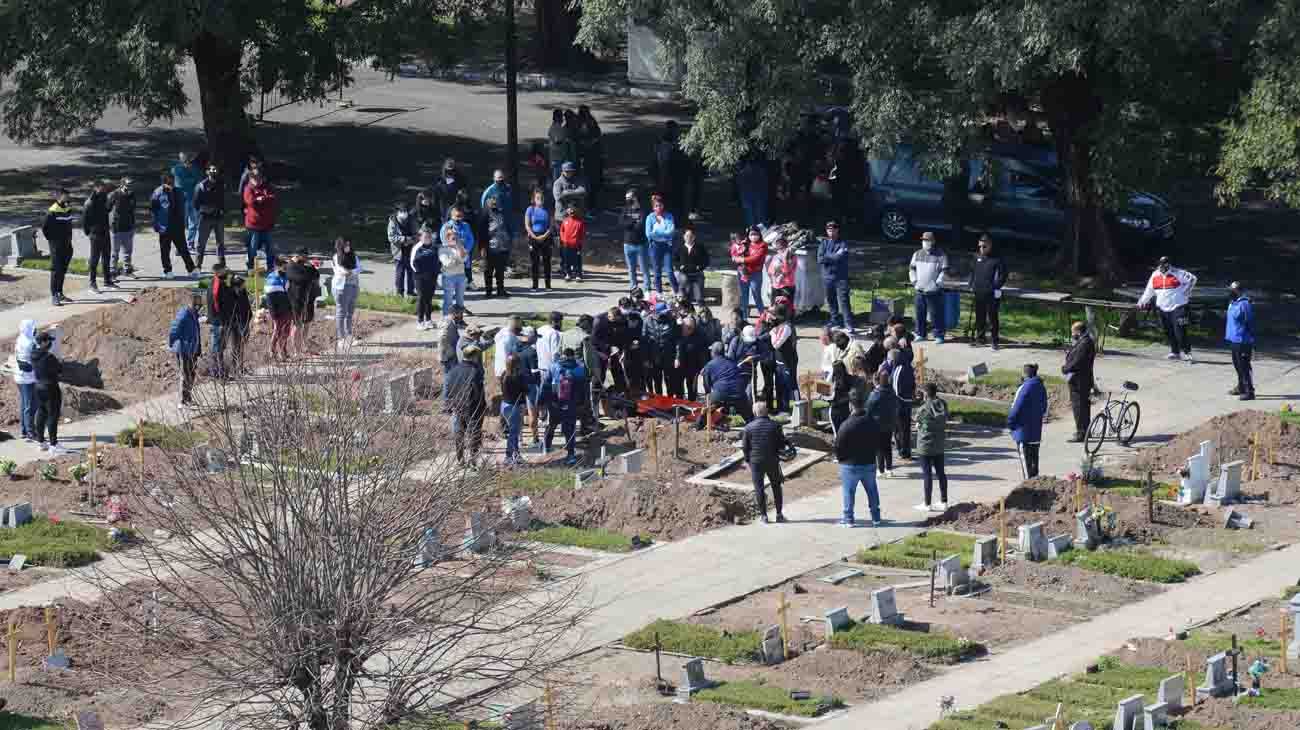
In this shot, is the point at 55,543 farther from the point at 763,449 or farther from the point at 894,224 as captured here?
the point at 894,224

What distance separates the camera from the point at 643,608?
2367 cm

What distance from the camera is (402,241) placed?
1361 inches

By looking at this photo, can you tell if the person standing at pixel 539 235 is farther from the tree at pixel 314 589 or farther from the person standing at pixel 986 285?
the tree at pixel 314 589

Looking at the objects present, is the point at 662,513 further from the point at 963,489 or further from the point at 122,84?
the point at 122,84

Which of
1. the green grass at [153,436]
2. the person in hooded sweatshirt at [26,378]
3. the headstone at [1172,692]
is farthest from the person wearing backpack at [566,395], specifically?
the headstone at [1172,692]

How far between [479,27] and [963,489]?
57.2ft

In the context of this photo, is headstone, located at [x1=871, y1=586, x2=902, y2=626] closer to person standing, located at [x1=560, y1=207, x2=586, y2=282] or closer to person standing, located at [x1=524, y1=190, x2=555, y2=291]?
person standing, located at [x1=524, y1=190, x2=555, y2=291]

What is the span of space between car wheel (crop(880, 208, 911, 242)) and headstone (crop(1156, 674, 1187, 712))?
18.4m

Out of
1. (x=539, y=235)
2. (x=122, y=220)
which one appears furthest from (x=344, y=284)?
(x=122, y=220)

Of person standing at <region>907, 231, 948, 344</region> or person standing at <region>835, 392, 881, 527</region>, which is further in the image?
person standing at <region>907, 231, 948, 344</region>

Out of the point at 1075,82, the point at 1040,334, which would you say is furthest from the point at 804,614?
the point at 1075,82

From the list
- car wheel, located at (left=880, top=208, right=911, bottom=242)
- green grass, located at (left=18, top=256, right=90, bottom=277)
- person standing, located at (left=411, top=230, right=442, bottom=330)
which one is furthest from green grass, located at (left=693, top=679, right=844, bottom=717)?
green grass, located at (left=18, top=256, right=90, bottom=277)

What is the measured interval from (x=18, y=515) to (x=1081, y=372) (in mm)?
11830

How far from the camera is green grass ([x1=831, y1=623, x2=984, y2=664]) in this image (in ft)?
72.5
